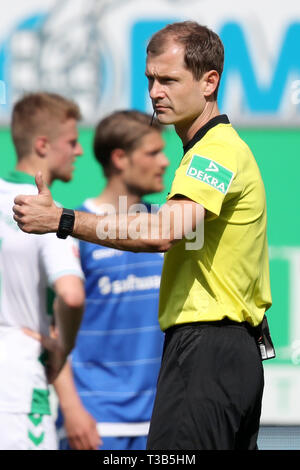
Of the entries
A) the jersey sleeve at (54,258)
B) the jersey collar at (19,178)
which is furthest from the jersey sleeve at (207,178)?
the jersey collar at (19,178)

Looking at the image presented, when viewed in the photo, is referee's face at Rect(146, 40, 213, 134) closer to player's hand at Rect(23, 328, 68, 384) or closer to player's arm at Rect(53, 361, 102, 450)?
player's hand at Rect(23, 328, 68, 384)

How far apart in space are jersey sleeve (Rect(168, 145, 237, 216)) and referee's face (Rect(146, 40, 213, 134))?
187 millimetres

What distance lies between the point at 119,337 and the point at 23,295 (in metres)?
1.05

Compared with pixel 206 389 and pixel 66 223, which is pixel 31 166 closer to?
pixel 66 223

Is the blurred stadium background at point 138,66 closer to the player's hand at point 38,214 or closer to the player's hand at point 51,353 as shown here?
the player's hand at point 51,353

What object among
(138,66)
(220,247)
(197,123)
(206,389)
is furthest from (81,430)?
(138,66)

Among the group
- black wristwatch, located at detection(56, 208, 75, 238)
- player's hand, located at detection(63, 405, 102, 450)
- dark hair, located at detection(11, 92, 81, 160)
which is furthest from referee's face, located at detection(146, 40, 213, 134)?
player's hand, located at detection(63, 405, 102, 450)

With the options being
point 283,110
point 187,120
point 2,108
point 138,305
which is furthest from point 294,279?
point 187,120

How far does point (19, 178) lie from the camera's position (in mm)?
4430

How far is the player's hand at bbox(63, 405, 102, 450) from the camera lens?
4793 millimetres

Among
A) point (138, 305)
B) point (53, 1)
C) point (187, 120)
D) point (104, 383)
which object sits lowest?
point (104, 383)

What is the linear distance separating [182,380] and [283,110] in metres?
6.33

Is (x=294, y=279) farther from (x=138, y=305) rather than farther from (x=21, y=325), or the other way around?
(x=21, y=325)

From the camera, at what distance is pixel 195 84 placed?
3375 millimetres
